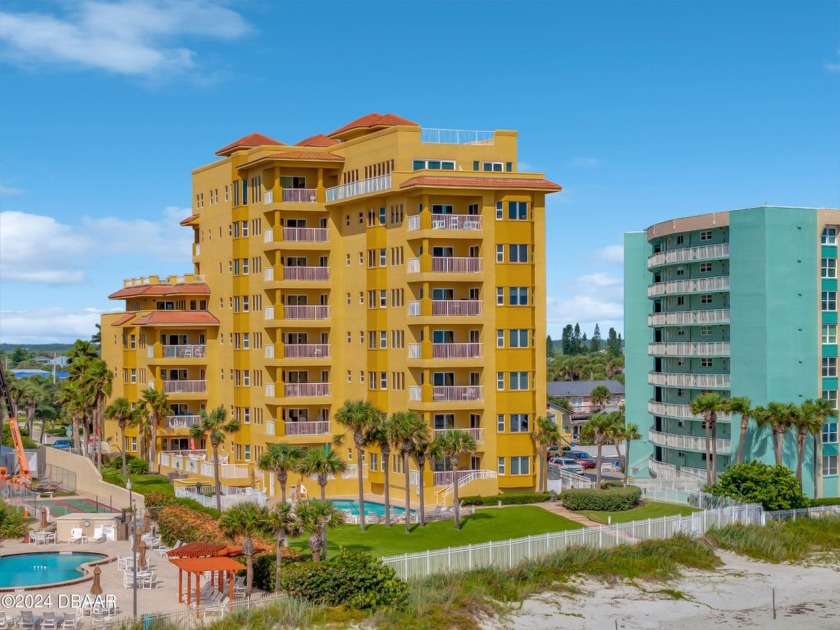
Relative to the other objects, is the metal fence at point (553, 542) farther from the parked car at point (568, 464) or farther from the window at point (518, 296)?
the parked car at point (568, 464)

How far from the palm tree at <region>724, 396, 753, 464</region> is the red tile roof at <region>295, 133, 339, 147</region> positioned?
33756mm

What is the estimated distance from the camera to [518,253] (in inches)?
2992

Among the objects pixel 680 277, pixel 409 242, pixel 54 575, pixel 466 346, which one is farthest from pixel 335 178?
pixel 54 575

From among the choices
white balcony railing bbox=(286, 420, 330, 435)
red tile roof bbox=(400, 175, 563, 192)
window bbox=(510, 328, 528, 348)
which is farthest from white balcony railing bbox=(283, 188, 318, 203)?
window bbox=(510, 328, 528, 348)

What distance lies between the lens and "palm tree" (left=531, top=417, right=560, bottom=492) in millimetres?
73812

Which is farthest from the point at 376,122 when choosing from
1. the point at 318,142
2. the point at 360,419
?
the point at 360,419

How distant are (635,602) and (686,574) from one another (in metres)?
6.09

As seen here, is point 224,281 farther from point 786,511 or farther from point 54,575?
point 786,511

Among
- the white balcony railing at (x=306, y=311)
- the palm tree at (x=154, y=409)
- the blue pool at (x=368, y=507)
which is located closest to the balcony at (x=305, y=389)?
the white balcony railing at (x=306, y=311)

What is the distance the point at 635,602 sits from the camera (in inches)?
2180

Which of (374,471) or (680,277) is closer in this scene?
(374,471)

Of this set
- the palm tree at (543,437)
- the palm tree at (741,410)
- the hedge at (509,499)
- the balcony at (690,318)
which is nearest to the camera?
the hedge at (509,499)

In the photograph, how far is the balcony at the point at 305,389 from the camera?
82.9 m

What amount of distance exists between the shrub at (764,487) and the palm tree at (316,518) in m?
27.9
